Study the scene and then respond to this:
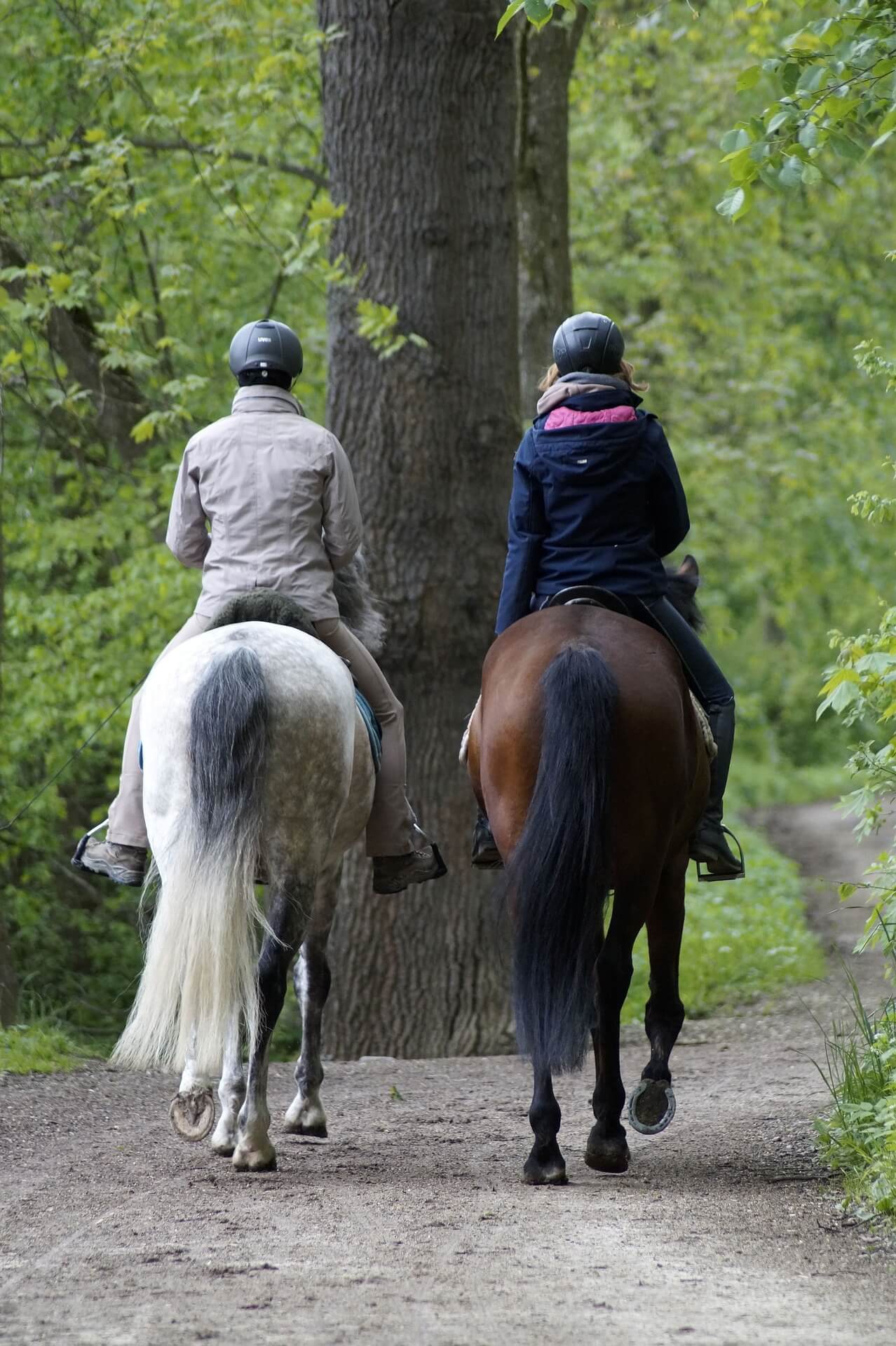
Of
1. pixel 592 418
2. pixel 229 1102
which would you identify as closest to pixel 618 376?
pixel 592 418

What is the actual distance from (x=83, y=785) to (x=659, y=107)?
10.6m

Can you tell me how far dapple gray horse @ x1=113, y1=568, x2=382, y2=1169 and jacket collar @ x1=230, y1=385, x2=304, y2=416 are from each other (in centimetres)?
82

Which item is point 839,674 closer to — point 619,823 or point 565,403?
point 619,823

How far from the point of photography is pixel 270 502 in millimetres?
6387

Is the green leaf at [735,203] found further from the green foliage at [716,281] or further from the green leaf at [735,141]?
the green foliage at [716,281]

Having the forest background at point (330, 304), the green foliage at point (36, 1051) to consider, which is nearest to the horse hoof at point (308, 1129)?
the green foliage at point (36, 1051)

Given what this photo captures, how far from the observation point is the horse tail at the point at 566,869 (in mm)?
5508

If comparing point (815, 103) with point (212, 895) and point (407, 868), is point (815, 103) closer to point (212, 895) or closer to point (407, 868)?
point (212, 895)

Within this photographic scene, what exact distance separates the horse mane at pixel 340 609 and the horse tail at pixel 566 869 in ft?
3.86

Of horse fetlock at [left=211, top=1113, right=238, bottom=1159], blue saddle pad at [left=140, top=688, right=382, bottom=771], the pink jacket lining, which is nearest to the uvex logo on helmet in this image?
the pink jacket lining

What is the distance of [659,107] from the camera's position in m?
19.5

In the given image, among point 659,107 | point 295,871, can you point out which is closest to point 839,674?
point 295,871

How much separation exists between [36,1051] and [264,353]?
14.7 feet

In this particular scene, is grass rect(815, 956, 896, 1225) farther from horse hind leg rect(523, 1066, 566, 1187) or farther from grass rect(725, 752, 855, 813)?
grass rect(725, 752, 855, 813)
